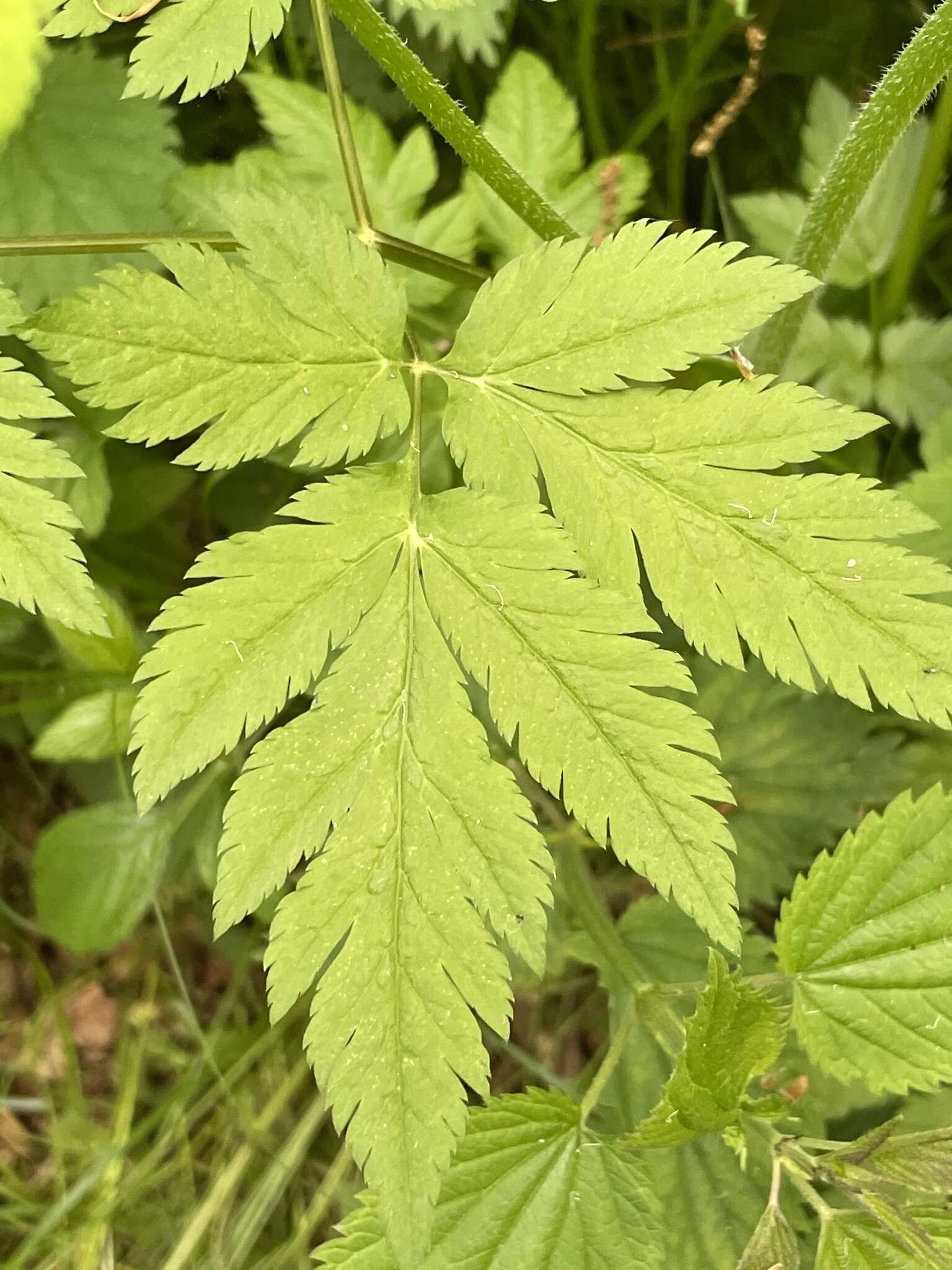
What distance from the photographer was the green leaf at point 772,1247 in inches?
33.5

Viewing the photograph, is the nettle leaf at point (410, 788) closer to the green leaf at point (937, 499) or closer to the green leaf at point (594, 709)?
the green leaf at point (594, 709)

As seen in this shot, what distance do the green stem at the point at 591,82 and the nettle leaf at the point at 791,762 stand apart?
2.62ft

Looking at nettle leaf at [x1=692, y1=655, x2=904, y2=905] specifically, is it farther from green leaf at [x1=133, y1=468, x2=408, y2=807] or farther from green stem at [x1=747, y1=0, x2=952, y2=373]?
green leaf at [x1=133, y1=468, x2=408, y2=807]

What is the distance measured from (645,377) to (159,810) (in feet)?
3.14

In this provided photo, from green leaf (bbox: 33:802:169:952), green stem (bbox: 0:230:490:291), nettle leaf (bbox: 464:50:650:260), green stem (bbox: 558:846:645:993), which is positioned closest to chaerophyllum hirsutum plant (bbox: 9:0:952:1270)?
green stem (bbox: 0:230:490:291)

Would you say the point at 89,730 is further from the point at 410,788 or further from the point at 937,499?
the point at 937,499

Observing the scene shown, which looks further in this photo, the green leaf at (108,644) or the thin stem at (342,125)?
the green leaf at (108,644)

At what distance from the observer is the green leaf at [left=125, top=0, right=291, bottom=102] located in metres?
0.80

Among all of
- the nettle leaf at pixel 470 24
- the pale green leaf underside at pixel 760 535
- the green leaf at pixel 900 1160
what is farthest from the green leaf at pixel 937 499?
the nettle leaf at pixel 470 24

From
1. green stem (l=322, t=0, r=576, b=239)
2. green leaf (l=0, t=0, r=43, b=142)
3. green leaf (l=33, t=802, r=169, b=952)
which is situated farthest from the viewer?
green leaf (l=33, t=802, r=169, b=952)

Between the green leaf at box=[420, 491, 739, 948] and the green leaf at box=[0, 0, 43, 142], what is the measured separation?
529mm

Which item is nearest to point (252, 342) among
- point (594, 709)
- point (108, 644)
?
point (594, 709)

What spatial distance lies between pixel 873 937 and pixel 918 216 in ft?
3.15

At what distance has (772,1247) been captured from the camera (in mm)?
862
